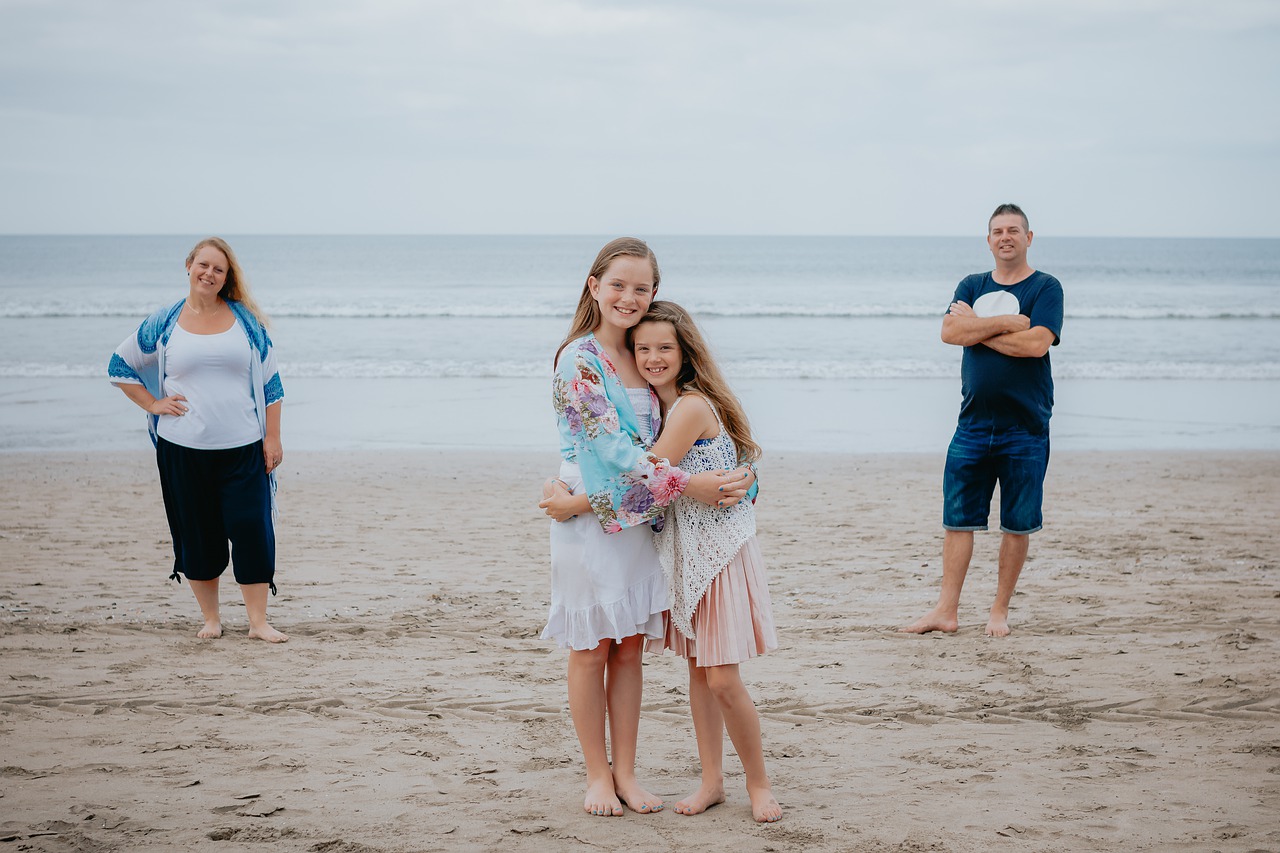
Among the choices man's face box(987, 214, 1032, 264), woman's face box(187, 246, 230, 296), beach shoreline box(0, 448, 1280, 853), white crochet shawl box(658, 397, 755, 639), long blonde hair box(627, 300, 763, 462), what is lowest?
beach shoreline box(0, 448, 1280, 853)

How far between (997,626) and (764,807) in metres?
2.36

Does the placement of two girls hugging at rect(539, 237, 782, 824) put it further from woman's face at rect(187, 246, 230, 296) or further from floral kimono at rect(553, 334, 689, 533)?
woman's face at rect(187, 246, 230, 296)

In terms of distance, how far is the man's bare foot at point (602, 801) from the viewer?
11.0 feet

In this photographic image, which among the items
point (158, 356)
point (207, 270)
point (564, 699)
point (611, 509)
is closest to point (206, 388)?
point (158, 356)

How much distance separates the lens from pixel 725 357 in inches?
799

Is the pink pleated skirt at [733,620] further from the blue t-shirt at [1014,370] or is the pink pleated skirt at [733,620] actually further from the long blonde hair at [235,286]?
the long blonde hair at [235,286]

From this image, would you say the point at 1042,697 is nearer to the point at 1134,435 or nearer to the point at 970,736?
the point at 970,736

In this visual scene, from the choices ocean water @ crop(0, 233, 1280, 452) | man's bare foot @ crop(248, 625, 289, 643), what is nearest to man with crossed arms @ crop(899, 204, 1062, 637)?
ocean water @ crop(0, 233, 1280, 452)

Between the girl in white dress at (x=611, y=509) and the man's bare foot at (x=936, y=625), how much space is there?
2.26 m

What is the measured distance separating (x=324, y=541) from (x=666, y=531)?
4579mm

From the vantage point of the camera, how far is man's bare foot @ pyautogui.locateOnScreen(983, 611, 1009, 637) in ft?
17.1

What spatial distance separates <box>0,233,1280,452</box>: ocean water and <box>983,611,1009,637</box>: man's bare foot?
2.33m

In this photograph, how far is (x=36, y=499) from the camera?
27.5 feet

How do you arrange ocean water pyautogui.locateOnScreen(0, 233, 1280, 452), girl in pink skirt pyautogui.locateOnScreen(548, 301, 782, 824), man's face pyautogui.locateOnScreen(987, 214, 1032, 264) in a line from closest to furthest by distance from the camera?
girl in pink skirt pyautogui.locateOnScreen(548, 301, 782, 824) → man's face pyautogui.locateOnScreen(987, 214, 1032, 264) → ocean water pyautogui.locateOnScreen(0, 233, 1280, 452)
